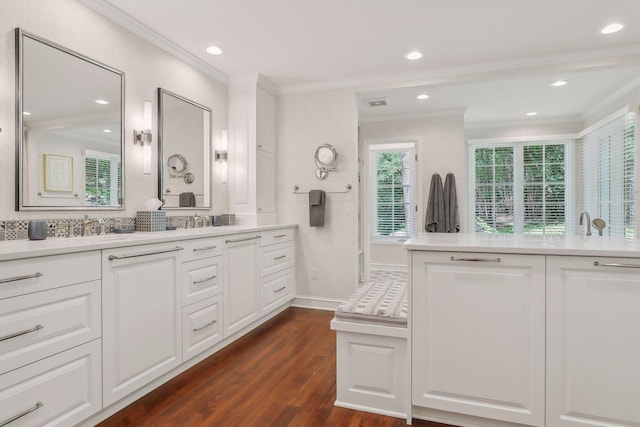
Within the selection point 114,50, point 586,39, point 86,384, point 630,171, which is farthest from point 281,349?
point 630,171

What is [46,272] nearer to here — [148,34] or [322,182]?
[148,34]

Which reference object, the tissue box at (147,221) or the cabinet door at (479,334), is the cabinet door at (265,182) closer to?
the tissue box at (147,221)

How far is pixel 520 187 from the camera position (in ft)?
19.5

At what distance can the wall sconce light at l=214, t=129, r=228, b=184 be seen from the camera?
3.68 meters

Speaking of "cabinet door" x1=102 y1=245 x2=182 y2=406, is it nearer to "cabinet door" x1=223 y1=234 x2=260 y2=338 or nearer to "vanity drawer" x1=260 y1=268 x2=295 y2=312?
"cabinet door" x1=223 y1=234 x2=260 y2=338

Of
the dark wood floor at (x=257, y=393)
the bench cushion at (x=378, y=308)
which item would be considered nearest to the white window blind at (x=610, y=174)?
the bench cushion at (x=378, y=308)

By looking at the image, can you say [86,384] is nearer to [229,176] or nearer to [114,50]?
[114,50]

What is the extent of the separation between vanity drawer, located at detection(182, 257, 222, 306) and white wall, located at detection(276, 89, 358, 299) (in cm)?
150

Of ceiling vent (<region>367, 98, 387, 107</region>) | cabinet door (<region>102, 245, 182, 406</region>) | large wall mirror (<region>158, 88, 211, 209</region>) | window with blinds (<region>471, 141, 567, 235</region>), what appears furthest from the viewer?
window with blinds (<region>471, 141, 567, 235</region>)

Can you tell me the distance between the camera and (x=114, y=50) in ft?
8.32

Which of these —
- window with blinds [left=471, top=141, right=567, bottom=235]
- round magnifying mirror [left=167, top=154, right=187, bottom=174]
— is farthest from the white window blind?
round magnifying mirror [left=167, top=154, right=187, bottom=174]

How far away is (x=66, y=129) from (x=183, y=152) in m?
1.03

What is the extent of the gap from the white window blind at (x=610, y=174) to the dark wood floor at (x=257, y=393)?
13.0 ft

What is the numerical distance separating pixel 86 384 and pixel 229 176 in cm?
244
